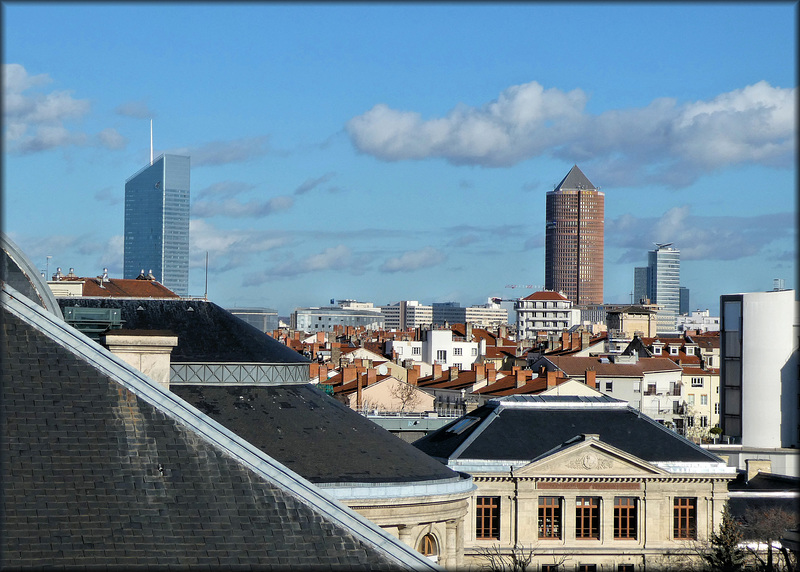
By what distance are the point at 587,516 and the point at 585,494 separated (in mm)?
906

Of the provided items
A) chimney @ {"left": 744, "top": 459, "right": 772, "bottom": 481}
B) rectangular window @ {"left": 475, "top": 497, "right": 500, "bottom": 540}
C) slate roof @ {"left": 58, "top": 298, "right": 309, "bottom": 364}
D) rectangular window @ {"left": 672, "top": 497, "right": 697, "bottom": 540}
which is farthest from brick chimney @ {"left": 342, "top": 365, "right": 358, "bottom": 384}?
slate roof @ {"left": 58, "top": 298, "right": 309, "bottom": 364}

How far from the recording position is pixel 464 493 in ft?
125

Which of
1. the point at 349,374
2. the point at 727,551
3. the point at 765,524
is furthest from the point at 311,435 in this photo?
the point at 349,374

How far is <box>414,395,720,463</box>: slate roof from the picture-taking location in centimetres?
6022

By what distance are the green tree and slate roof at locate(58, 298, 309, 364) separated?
1222 cm

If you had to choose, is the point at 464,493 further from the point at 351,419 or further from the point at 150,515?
the point at 150,515

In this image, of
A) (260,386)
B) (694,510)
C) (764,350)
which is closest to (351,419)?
(260,386)

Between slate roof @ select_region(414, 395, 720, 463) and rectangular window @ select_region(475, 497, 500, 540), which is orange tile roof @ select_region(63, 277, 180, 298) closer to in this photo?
slate roof @ select_region(414, 395, 720, 463)

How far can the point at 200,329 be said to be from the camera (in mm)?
39688

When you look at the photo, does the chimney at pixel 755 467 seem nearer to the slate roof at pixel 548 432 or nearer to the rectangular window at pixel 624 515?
the slate roof at pixel 548 432

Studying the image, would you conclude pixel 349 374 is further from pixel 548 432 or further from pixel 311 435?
pixel 311 435

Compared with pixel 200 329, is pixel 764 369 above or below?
below

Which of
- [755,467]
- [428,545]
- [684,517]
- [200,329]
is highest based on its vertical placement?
[200,329]

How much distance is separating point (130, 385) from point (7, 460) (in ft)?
6.21
